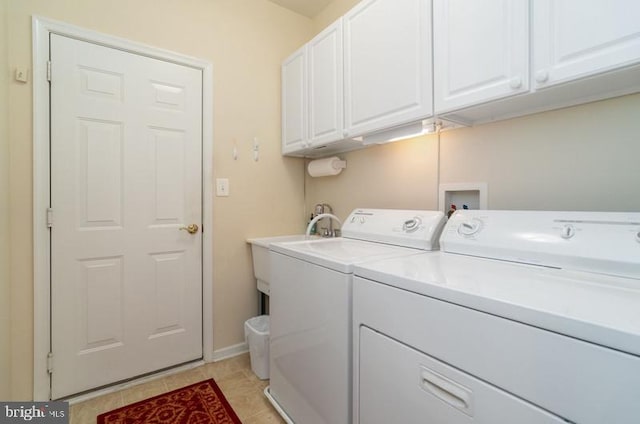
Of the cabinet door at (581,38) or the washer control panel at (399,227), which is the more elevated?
the cabinet door at (581,38)

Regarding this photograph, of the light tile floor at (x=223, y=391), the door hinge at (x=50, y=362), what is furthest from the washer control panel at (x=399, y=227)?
the door hinge at (x=50, y=362)

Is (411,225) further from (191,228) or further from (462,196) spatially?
(191,228)

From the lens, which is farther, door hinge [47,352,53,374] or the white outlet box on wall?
door hinge [47,352,53,374]

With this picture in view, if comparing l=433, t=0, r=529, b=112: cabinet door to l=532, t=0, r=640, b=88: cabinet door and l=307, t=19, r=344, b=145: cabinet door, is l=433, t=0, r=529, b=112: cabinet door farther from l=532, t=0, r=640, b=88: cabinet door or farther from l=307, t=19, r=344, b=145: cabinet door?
l=307, t=19, r=344, b=145: cabinet door

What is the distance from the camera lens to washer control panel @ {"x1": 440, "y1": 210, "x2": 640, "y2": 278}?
0.89 metres

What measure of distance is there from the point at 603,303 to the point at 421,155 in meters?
1.24

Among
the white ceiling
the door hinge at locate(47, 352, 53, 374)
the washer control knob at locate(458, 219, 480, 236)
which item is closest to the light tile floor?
the door hinge at locate(47, 352, 53, 374)

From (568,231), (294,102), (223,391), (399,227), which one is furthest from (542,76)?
(223,391)

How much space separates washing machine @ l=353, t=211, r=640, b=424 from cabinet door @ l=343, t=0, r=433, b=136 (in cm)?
66

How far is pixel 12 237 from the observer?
1.55 metres

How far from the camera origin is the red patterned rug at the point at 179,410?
1542 mm

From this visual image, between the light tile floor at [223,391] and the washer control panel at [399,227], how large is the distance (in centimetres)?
109

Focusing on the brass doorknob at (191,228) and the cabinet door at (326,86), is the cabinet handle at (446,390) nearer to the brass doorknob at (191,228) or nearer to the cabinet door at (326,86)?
the cabinet door at (326,86)

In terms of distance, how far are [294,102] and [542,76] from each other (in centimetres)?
163
